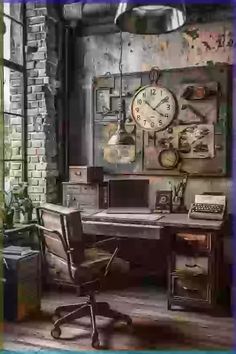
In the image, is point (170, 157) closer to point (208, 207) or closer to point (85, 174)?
point (208, 207)

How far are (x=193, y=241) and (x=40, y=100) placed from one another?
1.87 meters

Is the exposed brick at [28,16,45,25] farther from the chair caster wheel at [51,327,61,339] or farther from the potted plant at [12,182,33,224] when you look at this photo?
the chair caster wheel at [51,327,61,339]

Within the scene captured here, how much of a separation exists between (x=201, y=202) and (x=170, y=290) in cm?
80

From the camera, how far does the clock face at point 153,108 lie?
4.13 m

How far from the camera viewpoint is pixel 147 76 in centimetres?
419

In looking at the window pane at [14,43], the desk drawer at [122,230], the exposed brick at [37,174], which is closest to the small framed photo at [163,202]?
the desk drawer at [122,230]

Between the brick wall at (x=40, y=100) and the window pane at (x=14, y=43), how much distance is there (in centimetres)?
8

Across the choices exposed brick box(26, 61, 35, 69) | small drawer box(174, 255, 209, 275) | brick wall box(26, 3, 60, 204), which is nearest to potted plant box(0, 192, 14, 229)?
brick wall box(26, 3, 60, 204)

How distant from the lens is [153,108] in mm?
4164

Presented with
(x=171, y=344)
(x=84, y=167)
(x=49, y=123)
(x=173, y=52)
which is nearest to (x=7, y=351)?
(x=171, y=344)

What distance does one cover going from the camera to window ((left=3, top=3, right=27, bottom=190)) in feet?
11.8

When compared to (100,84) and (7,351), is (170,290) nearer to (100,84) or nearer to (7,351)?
(7,351)

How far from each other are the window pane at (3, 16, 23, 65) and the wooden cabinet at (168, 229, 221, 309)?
2058 millimetres

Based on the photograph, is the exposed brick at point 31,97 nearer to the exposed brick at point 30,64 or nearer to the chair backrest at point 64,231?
the exposed brick at point 30,64
